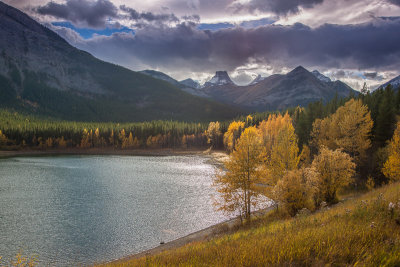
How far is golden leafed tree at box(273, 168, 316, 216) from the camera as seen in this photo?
30609 mm

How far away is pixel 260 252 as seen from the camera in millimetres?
8805

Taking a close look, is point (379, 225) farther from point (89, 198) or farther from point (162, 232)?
point (89, 198)

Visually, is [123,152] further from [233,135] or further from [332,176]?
[332,176]

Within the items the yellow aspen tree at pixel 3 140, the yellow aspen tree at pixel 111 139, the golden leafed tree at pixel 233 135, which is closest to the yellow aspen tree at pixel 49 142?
the yellow aspen tree at pixel 3 140

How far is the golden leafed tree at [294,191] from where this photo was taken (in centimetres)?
3061

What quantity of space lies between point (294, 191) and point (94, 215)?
3362 cm

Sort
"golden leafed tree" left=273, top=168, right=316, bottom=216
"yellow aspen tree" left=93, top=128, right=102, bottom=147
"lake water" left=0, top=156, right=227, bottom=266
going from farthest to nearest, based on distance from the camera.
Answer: "yellow aspen tree" left=93, top=128, right=102, bottom=147 → "golden leafed tree" left=273, top=168, right=316, bottom=216 → "lake water" left=0, top=156, right=227, bottom=266

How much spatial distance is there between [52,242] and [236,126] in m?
116

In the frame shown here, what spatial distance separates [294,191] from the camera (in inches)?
1204

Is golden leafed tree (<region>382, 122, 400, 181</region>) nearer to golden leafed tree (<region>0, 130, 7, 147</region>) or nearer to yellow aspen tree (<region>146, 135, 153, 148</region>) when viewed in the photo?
yellow aspen tree (<region>146, 135, 153, 148</region>)

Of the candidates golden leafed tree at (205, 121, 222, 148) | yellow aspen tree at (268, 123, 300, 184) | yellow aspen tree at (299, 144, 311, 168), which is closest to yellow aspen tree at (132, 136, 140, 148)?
golden leafed tree at (205, 121, 222, 148)

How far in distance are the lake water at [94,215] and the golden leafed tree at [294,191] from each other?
554 inches

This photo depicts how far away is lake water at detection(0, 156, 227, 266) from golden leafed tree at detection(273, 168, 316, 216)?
14.1 metres

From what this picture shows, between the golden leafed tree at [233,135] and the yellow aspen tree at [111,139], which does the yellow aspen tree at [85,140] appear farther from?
the golden leafed tree at [233,135]
